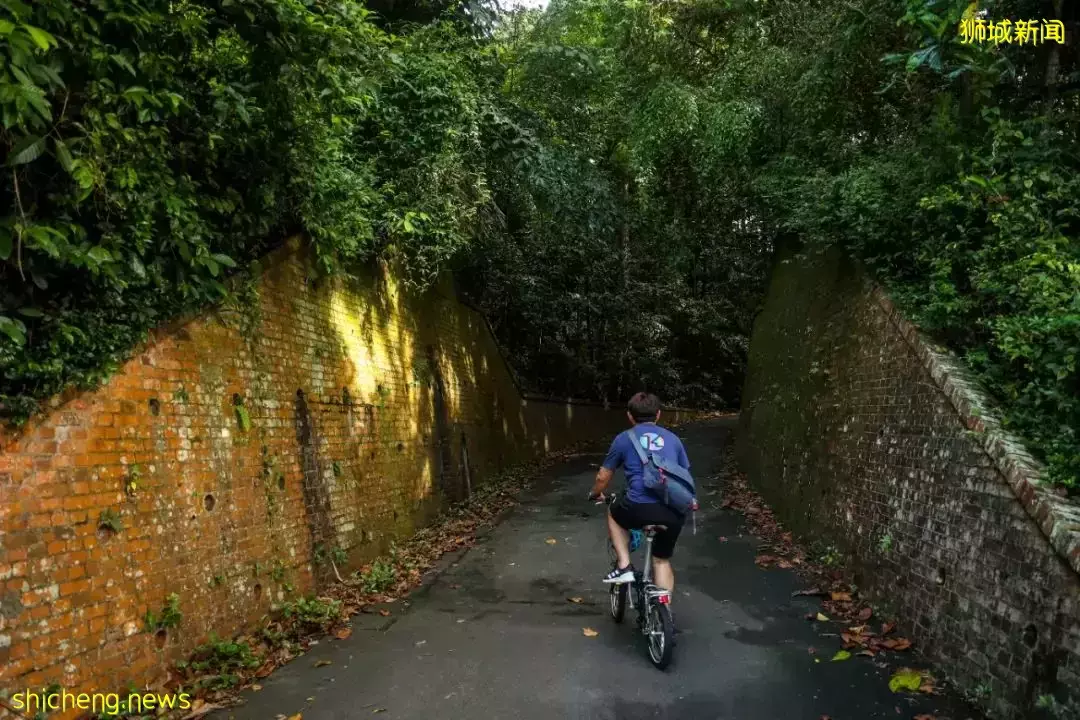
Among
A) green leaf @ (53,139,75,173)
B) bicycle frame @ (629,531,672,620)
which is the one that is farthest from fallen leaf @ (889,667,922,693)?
green leaf @ (53,139,75,173)

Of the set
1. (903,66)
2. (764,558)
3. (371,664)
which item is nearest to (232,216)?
(371,664)

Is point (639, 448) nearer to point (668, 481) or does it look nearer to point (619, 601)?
point (668, 481)

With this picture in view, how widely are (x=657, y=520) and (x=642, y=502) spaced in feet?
0.57

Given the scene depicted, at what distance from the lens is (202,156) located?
16.9 feet

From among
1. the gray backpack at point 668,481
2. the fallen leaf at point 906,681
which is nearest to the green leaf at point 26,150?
the gray backpack at point 668,481

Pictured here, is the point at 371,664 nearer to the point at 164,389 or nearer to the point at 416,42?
the point at 164,389

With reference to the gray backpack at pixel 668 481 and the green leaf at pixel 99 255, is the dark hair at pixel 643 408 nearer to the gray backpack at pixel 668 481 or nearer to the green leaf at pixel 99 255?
the gray backpack at pixel 668 481

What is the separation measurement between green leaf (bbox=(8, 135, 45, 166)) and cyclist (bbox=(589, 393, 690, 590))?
4.00 m

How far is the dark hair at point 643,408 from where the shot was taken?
18.9ft

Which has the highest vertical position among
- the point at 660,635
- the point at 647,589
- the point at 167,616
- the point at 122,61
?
the point at 122,61

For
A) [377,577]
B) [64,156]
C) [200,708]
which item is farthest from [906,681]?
[64,156]

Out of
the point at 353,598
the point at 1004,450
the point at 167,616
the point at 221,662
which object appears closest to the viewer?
the point at 1004,450

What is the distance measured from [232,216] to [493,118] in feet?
16.8

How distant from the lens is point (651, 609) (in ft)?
17.3
